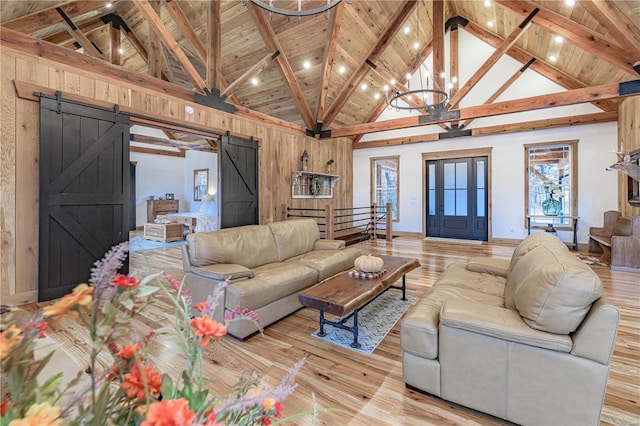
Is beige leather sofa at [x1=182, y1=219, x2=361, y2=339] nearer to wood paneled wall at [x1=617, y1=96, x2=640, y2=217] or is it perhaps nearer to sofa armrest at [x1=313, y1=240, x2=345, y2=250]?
sofa armrest at [x1=313, y1=240, x2=345, y2=250]

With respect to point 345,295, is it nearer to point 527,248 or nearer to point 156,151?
point 527,248

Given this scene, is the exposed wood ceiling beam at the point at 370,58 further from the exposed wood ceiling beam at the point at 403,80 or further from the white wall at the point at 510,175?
the white wall at the point at 510,175

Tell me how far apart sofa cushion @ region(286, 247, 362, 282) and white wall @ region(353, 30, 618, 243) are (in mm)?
5087

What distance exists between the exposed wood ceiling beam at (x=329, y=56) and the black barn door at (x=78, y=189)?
394cm

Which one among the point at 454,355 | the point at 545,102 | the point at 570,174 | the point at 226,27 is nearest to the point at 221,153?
the point at 226,27

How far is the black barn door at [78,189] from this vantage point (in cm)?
335

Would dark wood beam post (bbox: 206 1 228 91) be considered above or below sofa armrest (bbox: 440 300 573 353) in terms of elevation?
above

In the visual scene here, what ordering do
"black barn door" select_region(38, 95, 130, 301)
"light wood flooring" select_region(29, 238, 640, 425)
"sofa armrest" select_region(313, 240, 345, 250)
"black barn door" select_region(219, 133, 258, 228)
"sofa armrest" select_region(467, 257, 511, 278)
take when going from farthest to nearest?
"black barn door" select_region(219, 133, 258, 228), "sofa armrest" select_region(313, 240, 345, 250), "black barn door" select_region(38, 95, 130, 301), "sofa armrest" select_region(467, 257, 511, 278), "light wood flooring" select_region(29, 238, 640, 425)

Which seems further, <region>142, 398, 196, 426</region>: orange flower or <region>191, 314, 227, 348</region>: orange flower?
<region>191, 314, 227, 348</region>: orange flower

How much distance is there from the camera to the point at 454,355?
5.65ft

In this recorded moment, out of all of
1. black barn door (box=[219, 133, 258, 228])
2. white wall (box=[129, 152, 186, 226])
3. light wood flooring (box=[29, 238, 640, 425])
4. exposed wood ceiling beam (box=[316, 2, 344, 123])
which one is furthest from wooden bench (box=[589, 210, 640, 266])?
white wall (box=[129, 152, 186, 226])

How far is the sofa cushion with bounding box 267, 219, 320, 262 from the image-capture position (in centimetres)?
384

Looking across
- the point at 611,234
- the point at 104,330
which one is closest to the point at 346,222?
the point at 611,234

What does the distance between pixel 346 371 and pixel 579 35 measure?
236 inches
